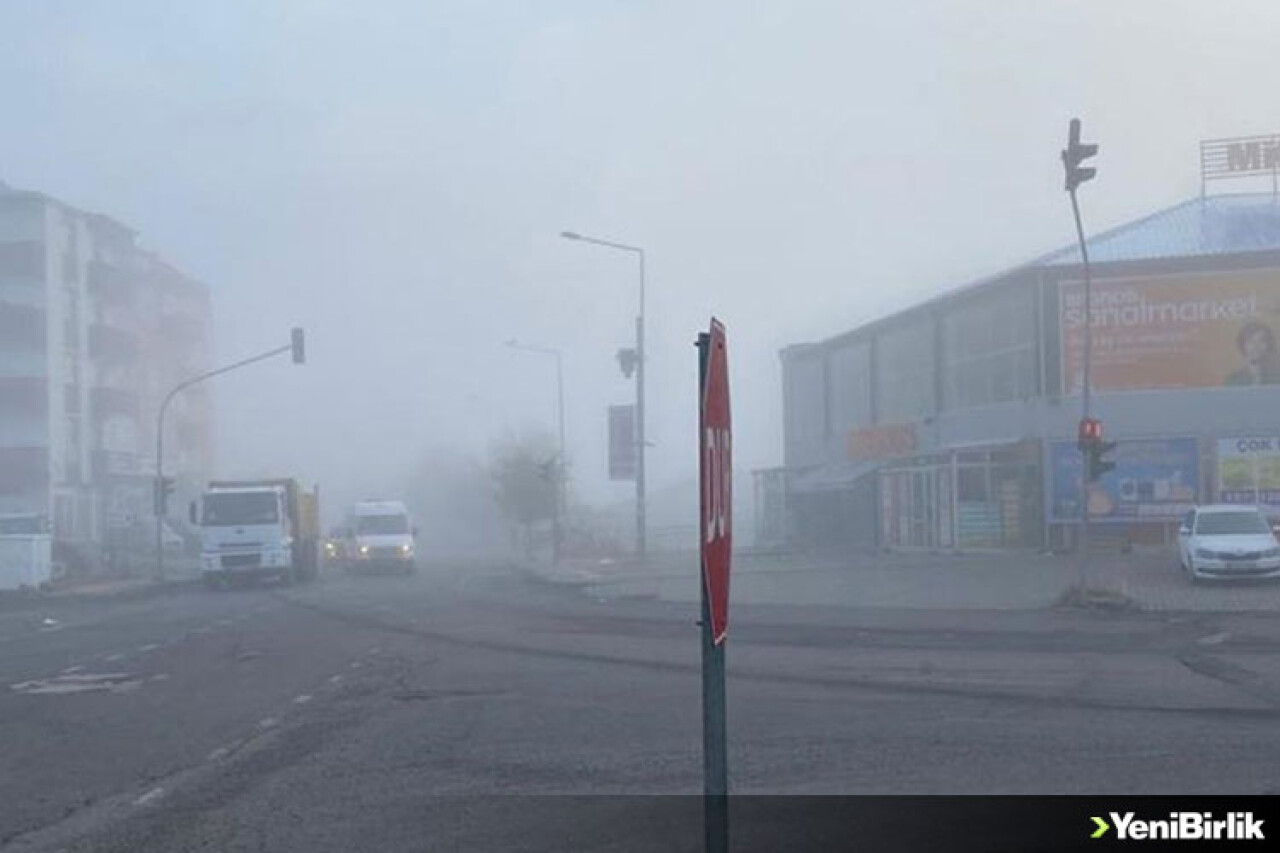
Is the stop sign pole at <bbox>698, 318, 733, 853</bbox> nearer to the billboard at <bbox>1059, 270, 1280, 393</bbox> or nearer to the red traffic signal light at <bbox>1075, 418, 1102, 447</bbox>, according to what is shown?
the red traffic signal light at <bbox>1075, 418, 1102, 447</bbox>

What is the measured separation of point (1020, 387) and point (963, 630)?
28240mm

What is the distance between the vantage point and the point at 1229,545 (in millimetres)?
40625

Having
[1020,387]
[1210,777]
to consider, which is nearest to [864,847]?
[1210,777]

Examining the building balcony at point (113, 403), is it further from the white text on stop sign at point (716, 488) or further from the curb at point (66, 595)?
the white text on stop sign at point (716, 488)

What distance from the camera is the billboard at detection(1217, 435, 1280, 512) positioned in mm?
53219

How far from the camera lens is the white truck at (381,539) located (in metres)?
68.6

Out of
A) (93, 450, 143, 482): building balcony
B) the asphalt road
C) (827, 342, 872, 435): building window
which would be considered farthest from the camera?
(93, 450, 143, 482): building balcony

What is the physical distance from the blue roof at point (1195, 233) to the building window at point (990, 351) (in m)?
1.98

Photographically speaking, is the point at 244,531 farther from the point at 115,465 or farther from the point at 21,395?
the point at 115,465

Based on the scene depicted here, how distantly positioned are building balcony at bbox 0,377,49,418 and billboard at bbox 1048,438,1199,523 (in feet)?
175

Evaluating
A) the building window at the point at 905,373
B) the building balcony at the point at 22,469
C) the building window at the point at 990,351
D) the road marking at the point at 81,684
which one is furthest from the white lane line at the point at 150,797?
the building balcony at the point at 22,469

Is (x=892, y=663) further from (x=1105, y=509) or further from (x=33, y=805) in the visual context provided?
(x=1105, y=509)

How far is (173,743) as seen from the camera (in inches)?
688

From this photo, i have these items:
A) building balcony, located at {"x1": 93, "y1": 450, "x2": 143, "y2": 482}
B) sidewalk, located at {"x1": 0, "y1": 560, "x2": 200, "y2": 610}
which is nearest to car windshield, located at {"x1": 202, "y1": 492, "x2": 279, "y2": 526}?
sidewalk, located at {"x1": 0, "y1": 560, "x2": 200, "y2": 610}
